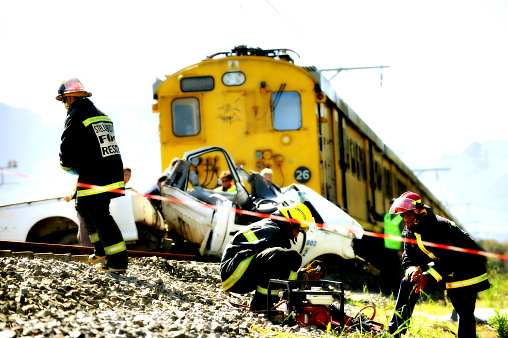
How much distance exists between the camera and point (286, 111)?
11422 mm

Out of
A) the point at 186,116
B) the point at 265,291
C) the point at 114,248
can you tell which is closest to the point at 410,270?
the point at 265,291

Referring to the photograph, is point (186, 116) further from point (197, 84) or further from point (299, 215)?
point (299, 215)

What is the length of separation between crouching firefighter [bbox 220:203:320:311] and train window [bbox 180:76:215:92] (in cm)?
550

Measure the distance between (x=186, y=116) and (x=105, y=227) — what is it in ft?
17.8

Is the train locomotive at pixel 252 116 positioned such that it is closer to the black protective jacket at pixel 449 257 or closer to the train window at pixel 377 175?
the train window at pixel 377 175

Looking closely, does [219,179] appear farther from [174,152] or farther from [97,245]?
[97,245]

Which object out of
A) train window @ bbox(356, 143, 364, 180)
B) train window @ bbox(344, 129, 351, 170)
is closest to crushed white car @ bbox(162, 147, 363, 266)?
train window @ bbox(344, 129, 351, 170)

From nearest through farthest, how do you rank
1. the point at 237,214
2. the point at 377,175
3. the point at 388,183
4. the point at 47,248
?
the point at 47,248 < the point at 237,214 < the point at 377,175 < the point at 388,183

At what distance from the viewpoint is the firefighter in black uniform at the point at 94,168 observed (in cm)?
634

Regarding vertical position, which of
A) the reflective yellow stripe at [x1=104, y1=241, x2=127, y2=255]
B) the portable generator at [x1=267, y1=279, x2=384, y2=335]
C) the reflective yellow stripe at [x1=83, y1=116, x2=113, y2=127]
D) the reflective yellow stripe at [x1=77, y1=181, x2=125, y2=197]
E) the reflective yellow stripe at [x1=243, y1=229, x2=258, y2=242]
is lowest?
the portable generator at [x1=267, y1=279, x2=384, y2=335]

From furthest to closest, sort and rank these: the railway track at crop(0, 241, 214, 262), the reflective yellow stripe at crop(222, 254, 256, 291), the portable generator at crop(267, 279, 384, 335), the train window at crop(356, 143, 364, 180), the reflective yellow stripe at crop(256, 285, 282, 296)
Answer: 1. the train window at crop(356, 143, 364, 180)
2. the railway track at crop(0, 241, 214, 262)
3. the reflective yellow stripe at crop(222, 254, 256, 291)
4. the reflective yellow stripe at crop(256, 285, 282, 296)
5. the portable generator at crop(267, 279, 384, 335)

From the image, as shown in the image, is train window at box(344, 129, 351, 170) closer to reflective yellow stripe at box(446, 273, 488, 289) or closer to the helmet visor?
the helmet visor

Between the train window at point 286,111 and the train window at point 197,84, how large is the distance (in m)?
1.10

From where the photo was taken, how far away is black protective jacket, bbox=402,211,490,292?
19.6 ft
